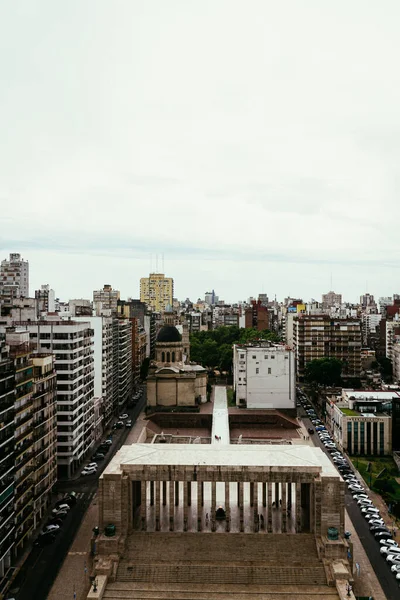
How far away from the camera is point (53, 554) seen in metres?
58.4

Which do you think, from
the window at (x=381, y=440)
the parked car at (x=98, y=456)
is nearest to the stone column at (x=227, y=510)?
the parked car at (x=98, y=456)

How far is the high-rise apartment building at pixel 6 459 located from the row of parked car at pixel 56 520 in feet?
18.3

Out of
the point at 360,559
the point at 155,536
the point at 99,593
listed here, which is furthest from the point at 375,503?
the point at 99,593

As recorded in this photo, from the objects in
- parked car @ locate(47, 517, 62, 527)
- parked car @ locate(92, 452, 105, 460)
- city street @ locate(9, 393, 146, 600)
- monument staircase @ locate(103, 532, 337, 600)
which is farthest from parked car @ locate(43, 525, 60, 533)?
parked car @ locate(92, 452, 105, 460)

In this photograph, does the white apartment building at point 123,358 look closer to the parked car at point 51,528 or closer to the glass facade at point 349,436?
the glass facade at point 349,436

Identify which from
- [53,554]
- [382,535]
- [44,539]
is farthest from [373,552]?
[44,539]

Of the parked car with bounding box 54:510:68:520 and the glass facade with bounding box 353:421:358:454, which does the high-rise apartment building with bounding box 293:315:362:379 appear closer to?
the glass facade with bounding box 353:421:358:454

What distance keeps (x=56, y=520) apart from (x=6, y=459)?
Answer: 16.7 m

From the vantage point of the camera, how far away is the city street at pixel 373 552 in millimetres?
52906

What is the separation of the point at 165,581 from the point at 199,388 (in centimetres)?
7451

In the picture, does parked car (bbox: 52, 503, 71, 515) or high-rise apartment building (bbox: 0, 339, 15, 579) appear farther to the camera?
parked car (bbox: 52, 503, 71, 515)

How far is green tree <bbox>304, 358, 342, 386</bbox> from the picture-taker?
140 m

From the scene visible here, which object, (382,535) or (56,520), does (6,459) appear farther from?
(382,535)

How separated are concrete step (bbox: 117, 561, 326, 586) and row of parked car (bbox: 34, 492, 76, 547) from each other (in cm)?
1183
